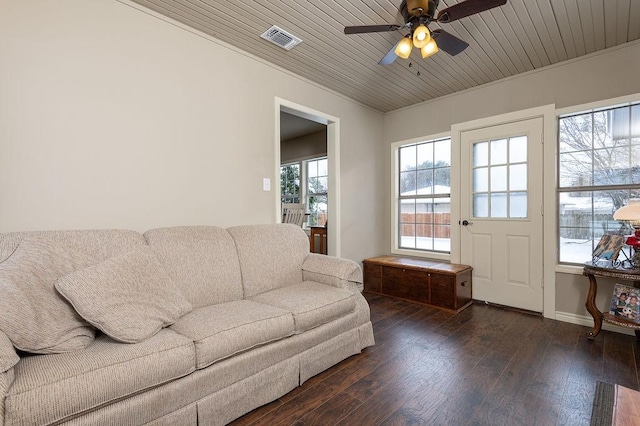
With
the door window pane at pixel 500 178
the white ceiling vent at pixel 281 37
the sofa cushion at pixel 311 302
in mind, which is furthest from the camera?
the door window pane at pixel 500 178

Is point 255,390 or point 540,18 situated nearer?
point 255,390

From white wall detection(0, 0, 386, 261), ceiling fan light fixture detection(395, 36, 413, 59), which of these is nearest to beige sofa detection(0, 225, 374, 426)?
white wall detection(0, 0, 386, 261)

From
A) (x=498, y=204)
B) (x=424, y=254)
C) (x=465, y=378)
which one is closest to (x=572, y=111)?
(x=498, y=204)

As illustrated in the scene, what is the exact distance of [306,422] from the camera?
5.25 ft

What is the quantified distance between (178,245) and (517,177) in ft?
11.5

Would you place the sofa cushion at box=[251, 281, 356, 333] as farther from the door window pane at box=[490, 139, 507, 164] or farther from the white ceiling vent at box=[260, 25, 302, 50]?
the door window pane at box=[490, 139, 507, 164]

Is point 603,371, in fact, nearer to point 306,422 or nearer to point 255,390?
point 306,422

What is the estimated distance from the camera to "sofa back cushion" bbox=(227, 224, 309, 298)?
2389mm

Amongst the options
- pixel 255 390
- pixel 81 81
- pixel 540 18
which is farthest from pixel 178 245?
pixel 540 18

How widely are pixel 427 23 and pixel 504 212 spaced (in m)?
2.39

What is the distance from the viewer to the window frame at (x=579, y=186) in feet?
9.12

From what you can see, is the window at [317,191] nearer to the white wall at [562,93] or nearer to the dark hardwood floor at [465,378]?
the white wall at [562,93]

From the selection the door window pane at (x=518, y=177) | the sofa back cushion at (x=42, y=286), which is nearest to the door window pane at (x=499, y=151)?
the door window pane at (x=518, y=177)

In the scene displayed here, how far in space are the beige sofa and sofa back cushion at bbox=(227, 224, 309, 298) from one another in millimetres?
16
